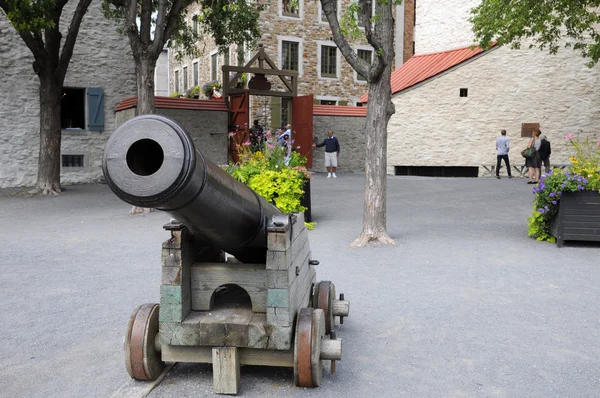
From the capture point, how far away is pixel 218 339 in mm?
3682

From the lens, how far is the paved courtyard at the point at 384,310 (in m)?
4.05

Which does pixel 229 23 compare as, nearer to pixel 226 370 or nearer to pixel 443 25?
pixel 443 25

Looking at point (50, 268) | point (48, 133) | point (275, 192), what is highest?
point (48, 133)

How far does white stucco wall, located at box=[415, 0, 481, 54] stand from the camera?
2516 centimetres

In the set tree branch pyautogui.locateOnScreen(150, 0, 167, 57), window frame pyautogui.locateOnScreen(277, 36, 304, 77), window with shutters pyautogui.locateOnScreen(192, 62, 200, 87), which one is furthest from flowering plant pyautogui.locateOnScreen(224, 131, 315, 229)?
window with shutters pyautogui.locateOnScreen(192, 62, 200, 87)

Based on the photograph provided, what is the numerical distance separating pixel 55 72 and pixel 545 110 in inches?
649

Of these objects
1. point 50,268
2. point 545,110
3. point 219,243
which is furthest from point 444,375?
point 545,110

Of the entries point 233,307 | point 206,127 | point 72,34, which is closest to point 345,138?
point 206,127

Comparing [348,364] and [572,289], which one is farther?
[572,289]

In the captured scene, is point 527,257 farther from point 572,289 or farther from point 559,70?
point 559,70

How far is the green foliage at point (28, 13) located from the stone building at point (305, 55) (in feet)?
46.9

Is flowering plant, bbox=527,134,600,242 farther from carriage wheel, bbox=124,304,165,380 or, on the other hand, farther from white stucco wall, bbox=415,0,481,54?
white stucco wall, bbox=415,0,481,54

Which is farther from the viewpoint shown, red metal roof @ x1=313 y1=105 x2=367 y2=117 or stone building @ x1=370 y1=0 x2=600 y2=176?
red metal roof @ x1=313 y1=105 x2=367 y2=117

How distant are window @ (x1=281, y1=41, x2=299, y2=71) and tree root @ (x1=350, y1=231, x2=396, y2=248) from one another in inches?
854
